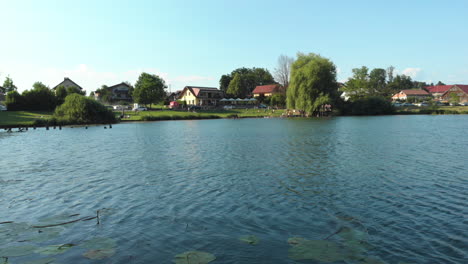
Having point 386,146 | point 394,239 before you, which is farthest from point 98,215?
point 386,146

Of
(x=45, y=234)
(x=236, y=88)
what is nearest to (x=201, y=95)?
(x=236, y=88)

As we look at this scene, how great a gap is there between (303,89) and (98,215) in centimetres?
8084

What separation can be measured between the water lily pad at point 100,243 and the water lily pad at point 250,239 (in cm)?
370

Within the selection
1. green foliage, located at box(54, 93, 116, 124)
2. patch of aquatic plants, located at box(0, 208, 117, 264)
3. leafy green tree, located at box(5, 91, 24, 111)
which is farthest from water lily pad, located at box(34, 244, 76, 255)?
leafy green tree, located at box(5, 91, 24, 111)

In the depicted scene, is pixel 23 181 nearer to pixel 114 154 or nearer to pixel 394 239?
pixel 114 154

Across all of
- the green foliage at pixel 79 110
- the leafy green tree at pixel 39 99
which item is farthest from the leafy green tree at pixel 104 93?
the green foliage at pixel 79 110

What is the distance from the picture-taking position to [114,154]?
29047mm

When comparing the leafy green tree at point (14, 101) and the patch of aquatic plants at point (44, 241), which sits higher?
the leafy green tree at point (14, 101)

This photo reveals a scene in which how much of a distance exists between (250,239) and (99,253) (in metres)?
4.23

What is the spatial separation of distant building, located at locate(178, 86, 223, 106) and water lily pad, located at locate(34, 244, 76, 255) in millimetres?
121735

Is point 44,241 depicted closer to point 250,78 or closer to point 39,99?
point 39,99

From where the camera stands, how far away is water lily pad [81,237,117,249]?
9.45m

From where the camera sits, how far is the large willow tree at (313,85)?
287 feet

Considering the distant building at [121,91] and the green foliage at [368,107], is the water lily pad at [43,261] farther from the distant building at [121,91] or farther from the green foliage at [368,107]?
the distant building at [121,91]
